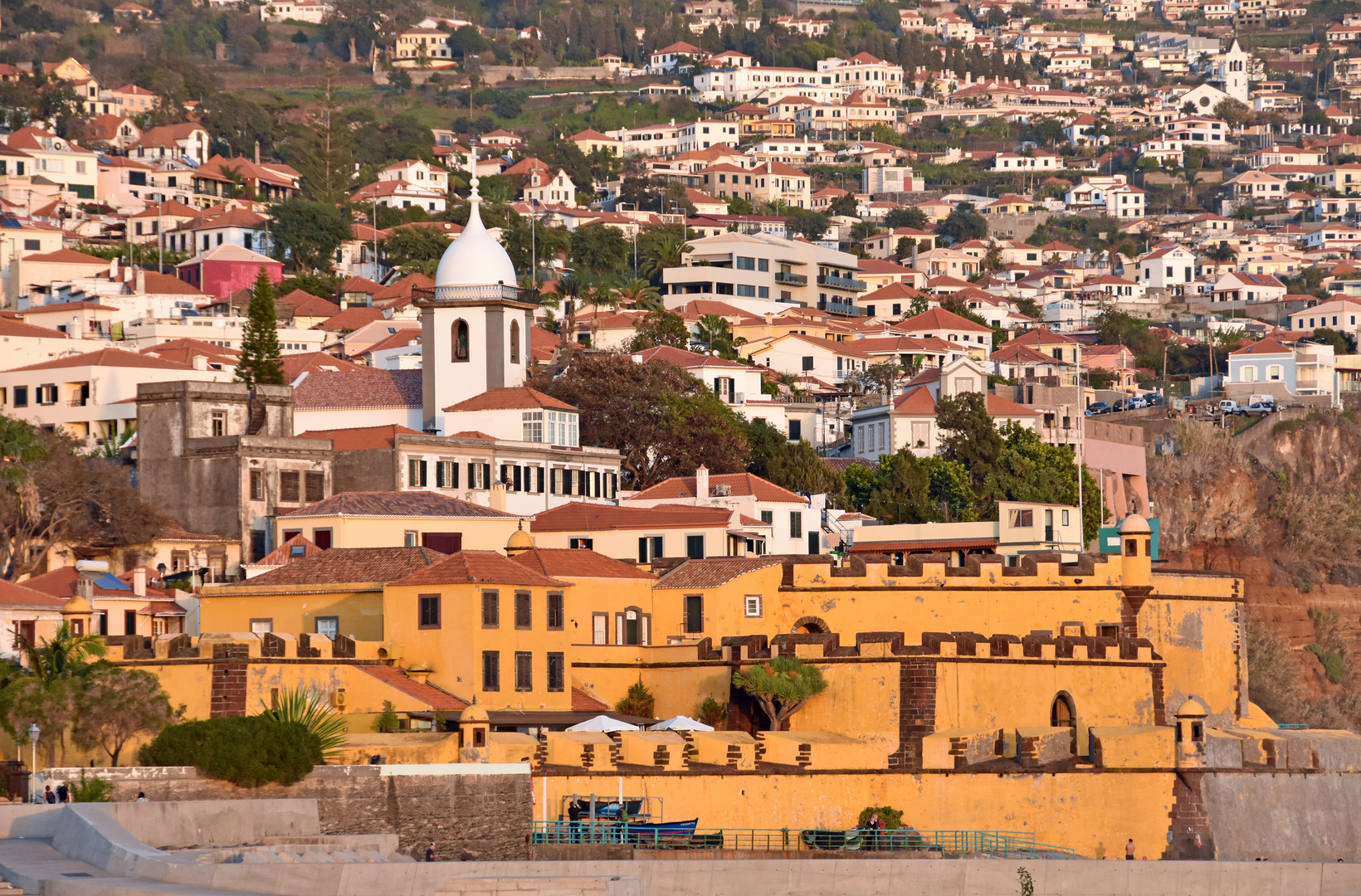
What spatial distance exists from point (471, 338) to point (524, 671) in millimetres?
25084

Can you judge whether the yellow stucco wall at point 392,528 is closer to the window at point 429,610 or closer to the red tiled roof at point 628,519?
the red tiled roof at point 628,519

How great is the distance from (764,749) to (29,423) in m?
37.3

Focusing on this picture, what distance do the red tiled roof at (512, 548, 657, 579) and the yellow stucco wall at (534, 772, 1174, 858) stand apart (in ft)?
26.7

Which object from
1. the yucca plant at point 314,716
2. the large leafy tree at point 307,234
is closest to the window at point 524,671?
the yucca plant at point 314,716

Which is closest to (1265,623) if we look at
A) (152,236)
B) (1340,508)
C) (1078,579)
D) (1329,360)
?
(1340,508)

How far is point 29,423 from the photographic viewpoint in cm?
7319

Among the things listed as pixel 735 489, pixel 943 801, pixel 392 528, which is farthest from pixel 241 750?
pixel 735 489

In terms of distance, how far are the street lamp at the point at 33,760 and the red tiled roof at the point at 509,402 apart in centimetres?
2824

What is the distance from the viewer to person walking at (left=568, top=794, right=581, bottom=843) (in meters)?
41.5

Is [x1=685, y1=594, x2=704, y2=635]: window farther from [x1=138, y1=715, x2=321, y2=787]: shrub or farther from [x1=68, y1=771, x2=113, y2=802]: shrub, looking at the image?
[x1=68, y1=771, x2=113, y2=802]: shrub

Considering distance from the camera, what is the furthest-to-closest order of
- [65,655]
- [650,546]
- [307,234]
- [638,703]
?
[307,234] < [650,546] < [638,703] < [65,655]

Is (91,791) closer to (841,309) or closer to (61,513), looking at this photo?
(61,513)

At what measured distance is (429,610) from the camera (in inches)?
1842

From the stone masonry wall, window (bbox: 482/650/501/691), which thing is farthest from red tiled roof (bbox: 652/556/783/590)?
the stone masonry wall
